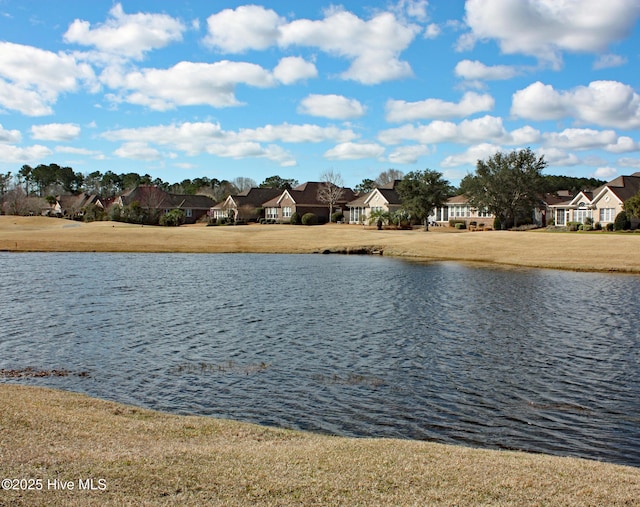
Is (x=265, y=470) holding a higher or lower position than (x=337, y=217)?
A: lower

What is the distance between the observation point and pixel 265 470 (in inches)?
314

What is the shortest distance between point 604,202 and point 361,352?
7124cm

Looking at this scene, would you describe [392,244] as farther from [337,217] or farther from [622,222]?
[337,217]

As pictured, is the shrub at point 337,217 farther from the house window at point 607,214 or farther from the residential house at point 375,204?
the house window at point 607,214

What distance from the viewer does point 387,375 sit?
1590 cm

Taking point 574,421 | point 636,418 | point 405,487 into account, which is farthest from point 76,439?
point 636,418

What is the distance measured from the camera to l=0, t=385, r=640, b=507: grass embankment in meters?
7.10

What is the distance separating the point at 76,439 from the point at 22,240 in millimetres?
58238

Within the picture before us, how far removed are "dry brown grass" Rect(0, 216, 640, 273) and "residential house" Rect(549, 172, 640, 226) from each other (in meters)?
17.4

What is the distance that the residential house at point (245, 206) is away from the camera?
108938 mm

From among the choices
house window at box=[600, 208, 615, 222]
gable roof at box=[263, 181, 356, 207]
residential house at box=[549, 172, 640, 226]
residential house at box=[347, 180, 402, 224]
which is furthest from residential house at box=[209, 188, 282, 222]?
house window at box=[600, 208, 615, 222]

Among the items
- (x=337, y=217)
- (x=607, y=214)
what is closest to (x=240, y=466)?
(x=607, y=214)

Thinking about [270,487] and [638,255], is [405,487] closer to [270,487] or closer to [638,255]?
[270,487]

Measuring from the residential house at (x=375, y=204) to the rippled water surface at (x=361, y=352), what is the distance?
59.2 meters
